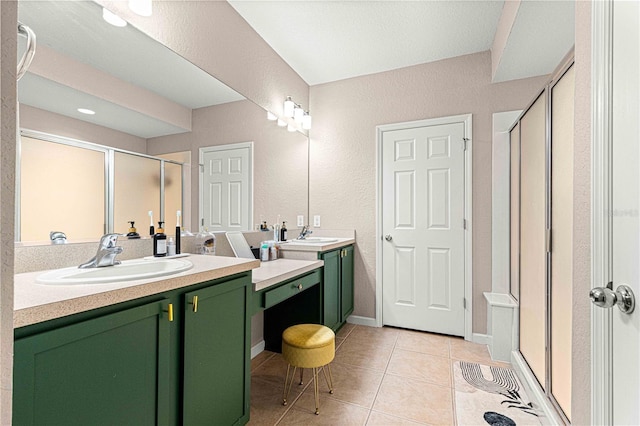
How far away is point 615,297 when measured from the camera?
753 millimetres

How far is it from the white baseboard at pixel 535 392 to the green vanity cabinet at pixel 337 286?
1384 millimetres

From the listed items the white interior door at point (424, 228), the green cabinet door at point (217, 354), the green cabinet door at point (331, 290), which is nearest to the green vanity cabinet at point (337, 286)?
the green cabinet door at point (331, 290)

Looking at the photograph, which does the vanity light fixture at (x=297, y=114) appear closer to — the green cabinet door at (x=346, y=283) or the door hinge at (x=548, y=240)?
the green cabinet door at (x=346, y=283)

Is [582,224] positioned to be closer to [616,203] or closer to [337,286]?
[616,203]

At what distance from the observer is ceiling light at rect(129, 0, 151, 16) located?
4.76 feet

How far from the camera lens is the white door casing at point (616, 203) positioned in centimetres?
72

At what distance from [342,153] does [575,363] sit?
2541 mm

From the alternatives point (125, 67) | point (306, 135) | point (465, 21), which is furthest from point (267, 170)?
point (465, 21)

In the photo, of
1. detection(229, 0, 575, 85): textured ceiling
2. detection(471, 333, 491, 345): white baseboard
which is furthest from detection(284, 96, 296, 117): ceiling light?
detection(471, 333, 491, 345): white baseboard

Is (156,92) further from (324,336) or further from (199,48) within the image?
(324,336)

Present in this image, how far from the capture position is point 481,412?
168cm

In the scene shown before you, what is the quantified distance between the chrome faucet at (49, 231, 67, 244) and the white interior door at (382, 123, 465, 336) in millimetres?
2487

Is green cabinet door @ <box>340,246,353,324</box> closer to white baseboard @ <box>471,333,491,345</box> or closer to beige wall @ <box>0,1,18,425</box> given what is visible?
white baseboard @ <box>471,333,491,345</box>

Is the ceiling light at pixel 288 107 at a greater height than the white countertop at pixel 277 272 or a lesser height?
greater
